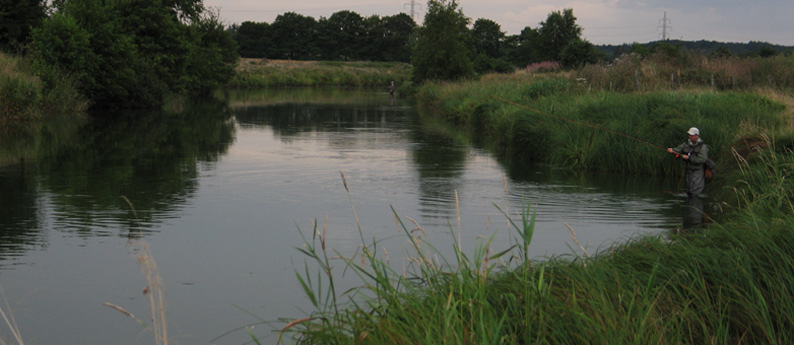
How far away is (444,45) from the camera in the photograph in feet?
176

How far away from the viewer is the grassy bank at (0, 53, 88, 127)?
28672 mm

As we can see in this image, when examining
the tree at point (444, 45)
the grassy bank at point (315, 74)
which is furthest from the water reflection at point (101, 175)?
the grassy bank at point (315, 74)

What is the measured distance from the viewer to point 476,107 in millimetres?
31125

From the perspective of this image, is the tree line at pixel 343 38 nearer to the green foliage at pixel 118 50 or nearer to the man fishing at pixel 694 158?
the green foliage at pixel 118 50

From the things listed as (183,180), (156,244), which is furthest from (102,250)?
(183,180)

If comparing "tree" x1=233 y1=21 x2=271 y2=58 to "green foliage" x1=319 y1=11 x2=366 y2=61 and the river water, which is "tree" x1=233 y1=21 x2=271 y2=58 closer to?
"green foliage" x1=319 y1=11 x2=366 y2=61

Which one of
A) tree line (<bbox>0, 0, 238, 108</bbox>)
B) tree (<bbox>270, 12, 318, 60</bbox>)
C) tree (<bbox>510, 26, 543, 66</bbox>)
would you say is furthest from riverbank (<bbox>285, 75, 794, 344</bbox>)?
tree (<bbox>270, 12, 318, 60</bbox>)

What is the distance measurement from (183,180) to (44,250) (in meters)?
6.48

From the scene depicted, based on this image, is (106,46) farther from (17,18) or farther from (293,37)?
(293,37)

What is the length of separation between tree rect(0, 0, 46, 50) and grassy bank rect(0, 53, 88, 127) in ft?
31.4

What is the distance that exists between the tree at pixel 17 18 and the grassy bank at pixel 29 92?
9.56 meters

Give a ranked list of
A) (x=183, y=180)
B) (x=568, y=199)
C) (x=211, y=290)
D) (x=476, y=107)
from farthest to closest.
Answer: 1. (x=476, y=107)
2. (x=183, y=180)
3. (x=568, y=199)
4. (x=211, y=290)

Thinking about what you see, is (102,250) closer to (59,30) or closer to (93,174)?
(93,174)

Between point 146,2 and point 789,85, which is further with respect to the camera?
point 146,2
